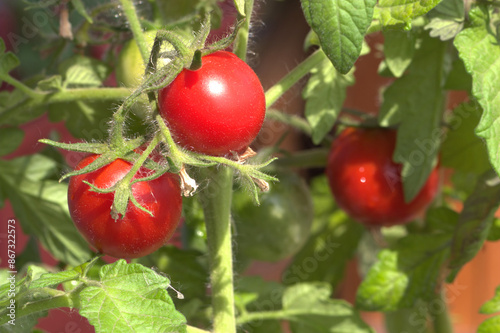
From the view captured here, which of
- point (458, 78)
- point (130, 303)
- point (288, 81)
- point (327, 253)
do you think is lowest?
point (130, 303)

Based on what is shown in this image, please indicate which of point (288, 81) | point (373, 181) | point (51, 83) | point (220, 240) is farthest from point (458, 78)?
point (51, 83)

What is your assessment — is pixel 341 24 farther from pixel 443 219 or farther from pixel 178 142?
pixel 443 219


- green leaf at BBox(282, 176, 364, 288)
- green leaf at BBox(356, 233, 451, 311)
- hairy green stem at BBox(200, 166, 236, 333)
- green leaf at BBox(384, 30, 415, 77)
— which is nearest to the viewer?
hairy green stem at BBox(200, 166, 236, 333)

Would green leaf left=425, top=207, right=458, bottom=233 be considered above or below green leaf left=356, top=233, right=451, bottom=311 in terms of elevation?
above

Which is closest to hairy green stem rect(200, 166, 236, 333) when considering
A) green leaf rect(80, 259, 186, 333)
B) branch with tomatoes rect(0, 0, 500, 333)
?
branch with tomatoes rect(0, 0, 500, 333)

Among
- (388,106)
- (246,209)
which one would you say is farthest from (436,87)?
(246,209)

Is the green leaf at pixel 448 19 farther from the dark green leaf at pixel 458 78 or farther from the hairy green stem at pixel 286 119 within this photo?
the hairy green stem at pixel 286 119

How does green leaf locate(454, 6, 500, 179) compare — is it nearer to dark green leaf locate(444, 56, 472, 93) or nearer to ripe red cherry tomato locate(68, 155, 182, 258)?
dark green leaf locate(444, 56, 472, 93)
